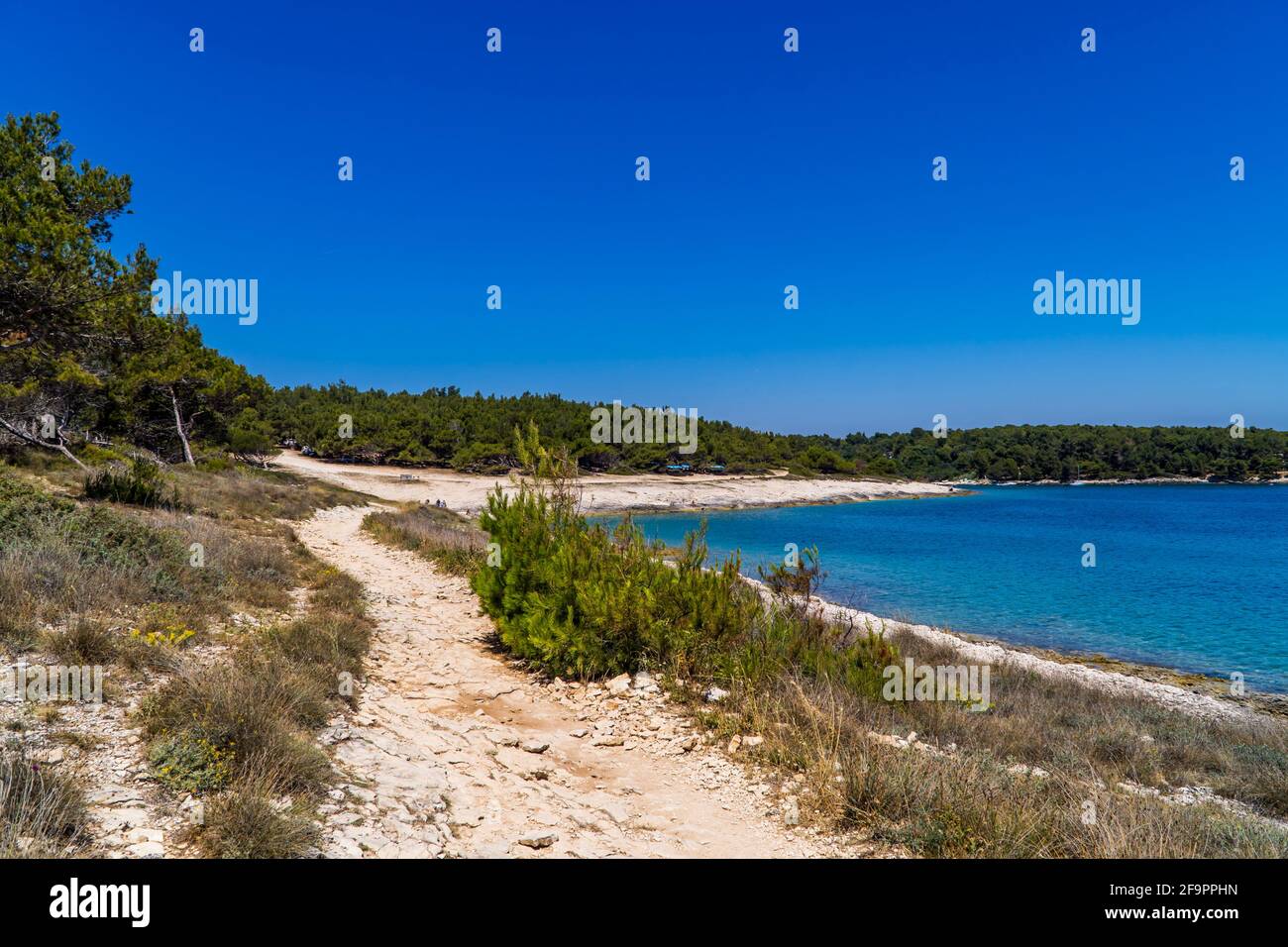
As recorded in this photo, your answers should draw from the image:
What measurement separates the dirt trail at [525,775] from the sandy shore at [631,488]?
135 feet

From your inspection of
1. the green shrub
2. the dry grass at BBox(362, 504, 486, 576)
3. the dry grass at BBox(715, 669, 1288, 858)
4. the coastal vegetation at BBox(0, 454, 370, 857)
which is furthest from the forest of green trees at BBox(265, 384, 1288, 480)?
the dry grass at BBox(715, 669, 1288, 858)

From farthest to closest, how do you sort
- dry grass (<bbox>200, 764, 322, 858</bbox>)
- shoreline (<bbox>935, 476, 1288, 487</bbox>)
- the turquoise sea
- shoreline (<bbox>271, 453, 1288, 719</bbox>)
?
1. shoreline (<bbox>935, 476, 1288, 487</bbox>)
2. the turquoise sea
3. shoreline (<bbox>271, 453, 1288, 719</bbox>)
4. dry grass (<bbox>200, 764, 322, 858</bbox>)

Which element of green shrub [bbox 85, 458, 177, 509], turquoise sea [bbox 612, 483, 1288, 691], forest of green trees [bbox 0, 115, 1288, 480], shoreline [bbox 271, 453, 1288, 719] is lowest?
turquoise sea [bbox 612, 483, 1288, 691]

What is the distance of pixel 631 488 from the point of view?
74.6m

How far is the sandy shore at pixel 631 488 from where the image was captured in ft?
193

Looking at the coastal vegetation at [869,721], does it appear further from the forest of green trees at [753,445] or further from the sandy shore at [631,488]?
the forest of green trees at [753,445]

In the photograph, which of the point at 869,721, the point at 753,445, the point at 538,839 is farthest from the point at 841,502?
the point at 538,839

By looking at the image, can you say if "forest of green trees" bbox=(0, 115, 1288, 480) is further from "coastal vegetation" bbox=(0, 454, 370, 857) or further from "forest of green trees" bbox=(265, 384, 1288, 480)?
"coastal vegetation" bbox=(0, 454, 370, 857)

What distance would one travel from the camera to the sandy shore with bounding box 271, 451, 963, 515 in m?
58.8

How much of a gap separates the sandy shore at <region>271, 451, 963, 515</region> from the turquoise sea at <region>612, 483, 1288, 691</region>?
618cm

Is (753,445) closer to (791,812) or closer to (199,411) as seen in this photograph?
(199,411)

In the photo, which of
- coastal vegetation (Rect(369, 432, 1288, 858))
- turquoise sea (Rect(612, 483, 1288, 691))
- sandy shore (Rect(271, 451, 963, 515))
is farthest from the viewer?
sandy shore (Rect(271, 451, 963, 515))

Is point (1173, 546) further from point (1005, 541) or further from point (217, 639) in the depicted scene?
point (217, 639)
